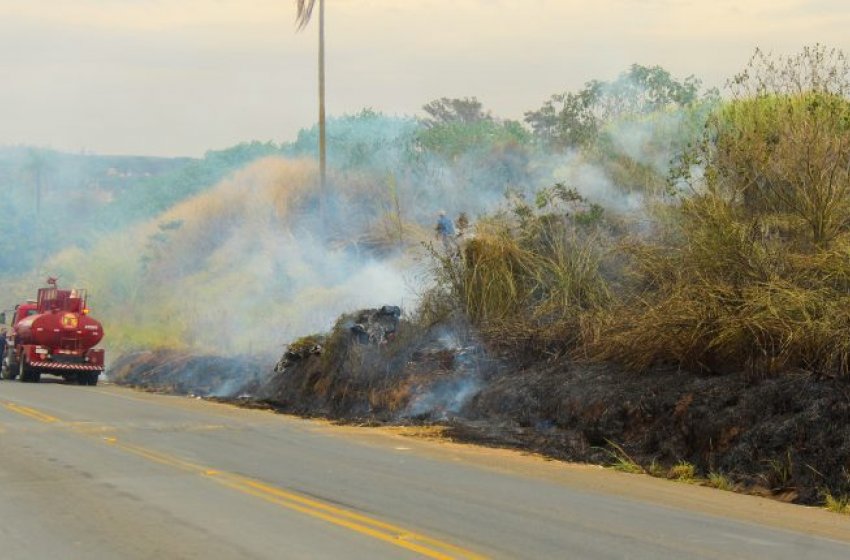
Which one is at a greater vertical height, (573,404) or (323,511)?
(573,404)

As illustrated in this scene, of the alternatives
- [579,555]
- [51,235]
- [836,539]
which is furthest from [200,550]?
[51,235]

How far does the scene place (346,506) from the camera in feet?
35.4

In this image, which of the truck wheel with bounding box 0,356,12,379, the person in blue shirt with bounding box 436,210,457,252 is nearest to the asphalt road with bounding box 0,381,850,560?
the person in blue shirt with bounding box 436,210,457,252

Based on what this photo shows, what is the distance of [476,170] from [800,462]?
1093 inches

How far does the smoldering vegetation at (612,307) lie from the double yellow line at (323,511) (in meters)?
5.42

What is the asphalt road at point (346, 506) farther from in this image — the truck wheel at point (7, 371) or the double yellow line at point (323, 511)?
the truck wheel at point (7, 371)

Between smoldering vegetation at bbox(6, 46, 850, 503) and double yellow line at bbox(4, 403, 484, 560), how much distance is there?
5.42m

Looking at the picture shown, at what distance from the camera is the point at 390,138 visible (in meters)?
49.1

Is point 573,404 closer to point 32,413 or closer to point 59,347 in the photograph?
point 32,413

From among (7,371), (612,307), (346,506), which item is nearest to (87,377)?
(7,371)

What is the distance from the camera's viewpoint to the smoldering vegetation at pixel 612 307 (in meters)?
15.0

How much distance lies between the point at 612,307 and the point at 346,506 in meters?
9.74

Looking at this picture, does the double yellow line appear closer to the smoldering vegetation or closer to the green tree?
the smoldering vegetation

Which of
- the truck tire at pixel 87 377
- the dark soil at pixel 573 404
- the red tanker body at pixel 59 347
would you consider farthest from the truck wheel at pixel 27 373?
the dark soil at pixel 573 404
